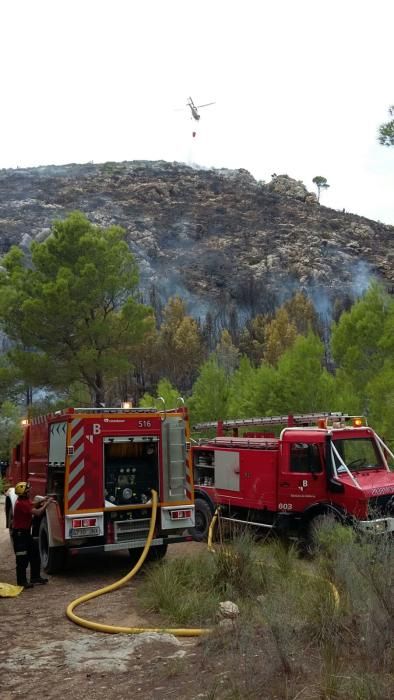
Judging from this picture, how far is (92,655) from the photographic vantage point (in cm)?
574

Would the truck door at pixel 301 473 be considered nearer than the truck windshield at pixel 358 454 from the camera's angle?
Yes

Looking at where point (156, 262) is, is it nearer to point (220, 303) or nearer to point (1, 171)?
point (220, 303)

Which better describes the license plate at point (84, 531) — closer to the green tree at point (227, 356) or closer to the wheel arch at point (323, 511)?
the wheel arch at point (323, 511)

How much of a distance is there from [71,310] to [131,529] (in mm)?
14636

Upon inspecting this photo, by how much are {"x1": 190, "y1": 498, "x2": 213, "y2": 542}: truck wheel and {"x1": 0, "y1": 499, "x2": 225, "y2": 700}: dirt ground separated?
5026 millimetres

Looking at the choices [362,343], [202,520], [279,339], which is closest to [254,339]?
[279,339]

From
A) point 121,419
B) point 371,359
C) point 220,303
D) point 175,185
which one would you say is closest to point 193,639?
point 121,419

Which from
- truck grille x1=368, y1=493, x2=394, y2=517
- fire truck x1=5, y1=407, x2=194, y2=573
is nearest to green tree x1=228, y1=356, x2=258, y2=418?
truck grille x1=368, y1=493, x2=394, y2=517

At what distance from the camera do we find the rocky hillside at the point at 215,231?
95188mm

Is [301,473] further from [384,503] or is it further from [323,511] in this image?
[384,503]

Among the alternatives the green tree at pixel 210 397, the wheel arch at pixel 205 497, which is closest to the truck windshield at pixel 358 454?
A: the wheel arch at pixel 205 497

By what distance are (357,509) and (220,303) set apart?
8295 centimetres

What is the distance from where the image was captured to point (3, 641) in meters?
6.37

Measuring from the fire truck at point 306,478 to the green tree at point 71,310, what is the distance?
450 inches
